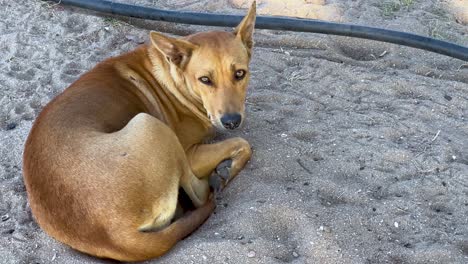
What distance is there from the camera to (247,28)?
4.88m

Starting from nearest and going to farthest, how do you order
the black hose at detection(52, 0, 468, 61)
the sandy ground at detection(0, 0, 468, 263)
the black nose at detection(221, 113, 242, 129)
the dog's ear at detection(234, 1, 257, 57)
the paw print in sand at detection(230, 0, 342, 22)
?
1. the sandy ground at detection(0, 0, 468, 263)
2. the black nose at detection(221, 113, 242, 129)
3. the dog's ear at detection(234, 1, 257, 57)
4. the black hose at detection(52, 0, 468, 61)
5. the paw print in sand at detection(230, 0, 342, 22)

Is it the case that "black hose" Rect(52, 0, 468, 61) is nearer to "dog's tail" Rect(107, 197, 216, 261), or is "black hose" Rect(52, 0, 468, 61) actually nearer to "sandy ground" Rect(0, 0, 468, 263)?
"sandy ground" Rect(0, 0, 468, 263)

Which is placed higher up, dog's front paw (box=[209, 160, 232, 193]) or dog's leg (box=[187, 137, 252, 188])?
dog's leg (box=[187, 137, 252, 188])

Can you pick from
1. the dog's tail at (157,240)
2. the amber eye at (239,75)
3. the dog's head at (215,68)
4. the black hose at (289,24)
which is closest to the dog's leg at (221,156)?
the dog's head at (215,68)

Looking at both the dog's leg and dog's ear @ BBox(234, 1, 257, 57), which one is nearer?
the dog's leg

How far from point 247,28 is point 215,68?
1.70 ft

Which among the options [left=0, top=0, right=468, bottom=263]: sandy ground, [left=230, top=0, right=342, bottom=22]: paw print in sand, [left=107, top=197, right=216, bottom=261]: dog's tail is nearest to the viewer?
[left=107, top=197, right=216, bottom=261]: dog's tail

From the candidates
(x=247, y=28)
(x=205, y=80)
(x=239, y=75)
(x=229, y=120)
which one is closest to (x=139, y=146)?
(x=229, y=120)

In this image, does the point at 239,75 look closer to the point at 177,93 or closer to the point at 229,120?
the point at 229,120

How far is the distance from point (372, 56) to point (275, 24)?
3.38ft

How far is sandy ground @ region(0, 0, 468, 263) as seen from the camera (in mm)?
4008

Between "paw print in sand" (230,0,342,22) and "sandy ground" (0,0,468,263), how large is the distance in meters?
0.15

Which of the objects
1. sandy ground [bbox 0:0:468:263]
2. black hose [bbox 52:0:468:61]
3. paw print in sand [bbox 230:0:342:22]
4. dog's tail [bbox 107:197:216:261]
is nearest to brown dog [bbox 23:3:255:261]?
dog's tail [bbox 107:197:216:261]

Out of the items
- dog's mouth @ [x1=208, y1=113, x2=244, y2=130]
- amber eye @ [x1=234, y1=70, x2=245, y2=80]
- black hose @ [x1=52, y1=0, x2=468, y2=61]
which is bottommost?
black hose @ [x1=52, y1=0, x2=468, y2=61]
